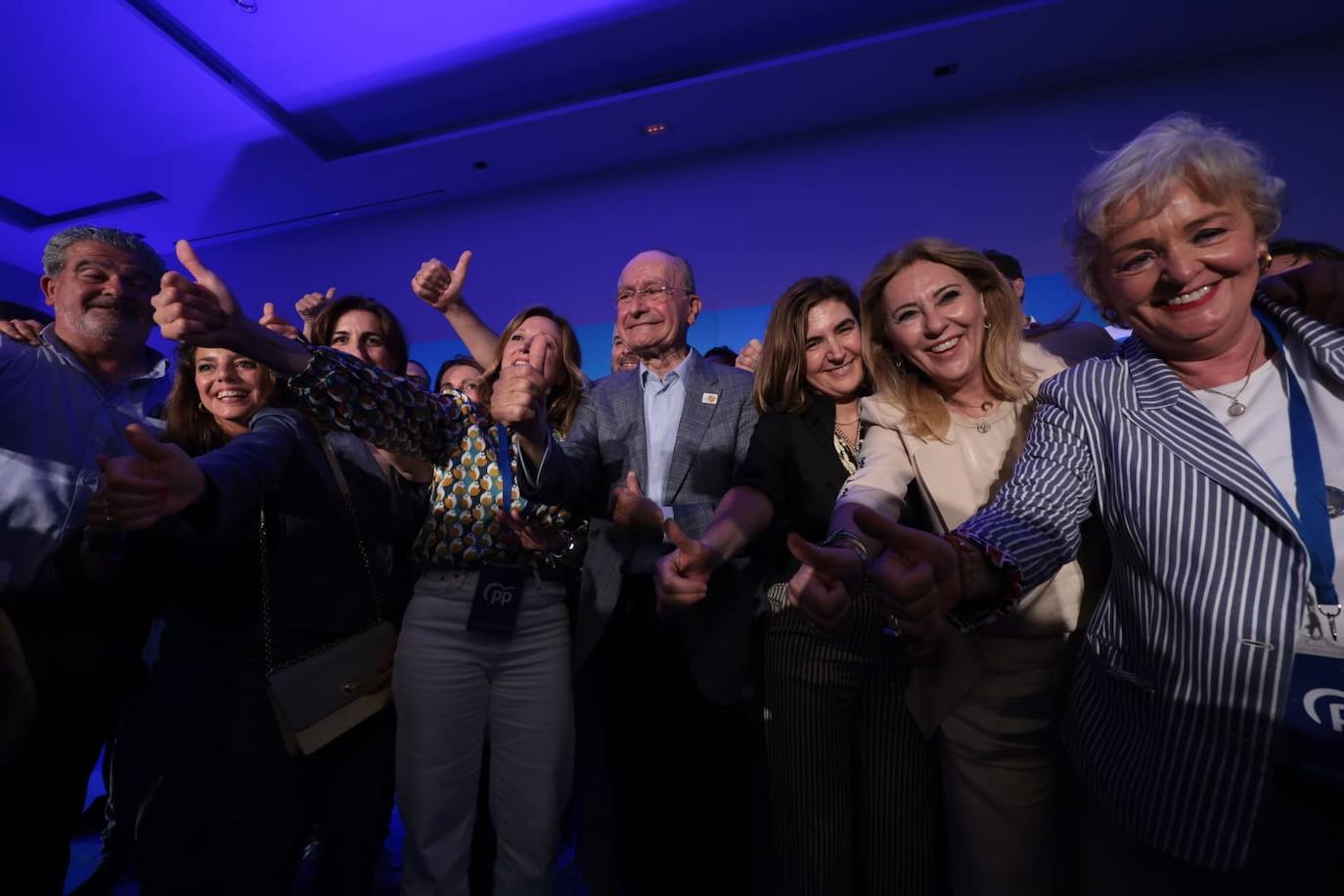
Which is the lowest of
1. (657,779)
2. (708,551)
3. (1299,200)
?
(657,779)

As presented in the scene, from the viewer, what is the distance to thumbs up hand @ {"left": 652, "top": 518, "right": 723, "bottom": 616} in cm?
126

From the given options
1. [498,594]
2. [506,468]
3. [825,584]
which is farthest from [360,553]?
[825,584]

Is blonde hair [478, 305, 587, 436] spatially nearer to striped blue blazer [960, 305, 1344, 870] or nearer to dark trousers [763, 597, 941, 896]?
dark trousers [763, 597, 941, 896]

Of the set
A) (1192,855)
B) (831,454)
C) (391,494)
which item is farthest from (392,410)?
(1192,855)

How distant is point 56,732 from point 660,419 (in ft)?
6.17

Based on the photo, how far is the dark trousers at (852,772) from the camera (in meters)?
1.42

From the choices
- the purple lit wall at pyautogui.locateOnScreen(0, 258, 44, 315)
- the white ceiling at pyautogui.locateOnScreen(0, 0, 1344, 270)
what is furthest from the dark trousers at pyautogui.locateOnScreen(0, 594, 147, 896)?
the purple lit wall at pyautogui.locateOnScreen(0, 258, 44, 315)

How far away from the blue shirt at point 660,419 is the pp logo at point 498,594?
1.63 ft

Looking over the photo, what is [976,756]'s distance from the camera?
4.01ft

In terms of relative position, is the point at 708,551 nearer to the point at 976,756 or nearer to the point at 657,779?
the point at 976,756

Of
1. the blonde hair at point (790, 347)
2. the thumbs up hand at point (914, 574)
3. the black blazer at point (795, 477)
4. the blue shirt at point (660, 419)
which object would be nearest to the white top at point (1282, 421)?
the thumbs up hand at point (914, 574)

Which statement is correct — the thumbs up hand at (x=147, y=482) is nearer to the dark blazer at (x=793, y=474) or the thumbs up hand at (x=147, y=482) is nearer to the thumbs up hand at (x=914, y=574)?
the dark blazer at (x=793, y=474)

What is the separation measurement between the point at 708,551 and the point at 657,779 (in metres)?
0.86

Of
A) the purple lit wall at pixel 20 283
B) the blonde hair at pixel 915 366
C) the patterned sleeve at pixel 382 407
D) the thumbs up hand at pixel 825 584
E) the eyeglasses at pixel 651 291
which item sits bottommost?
the thumbs up hand at pixel 825 584
